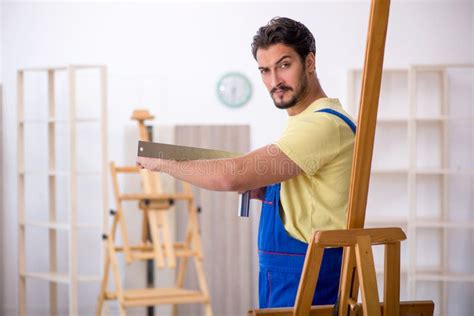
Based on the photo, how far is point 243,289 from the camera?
17.8ft

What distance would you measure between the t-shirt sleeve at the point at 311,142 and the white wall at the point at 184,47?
3.73m

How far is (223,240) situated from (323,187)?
371 cm

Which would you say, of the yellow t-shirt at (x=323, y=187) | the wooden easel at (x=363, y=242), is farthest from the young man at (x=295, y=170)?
the wooden easel at (x=363, y=242)

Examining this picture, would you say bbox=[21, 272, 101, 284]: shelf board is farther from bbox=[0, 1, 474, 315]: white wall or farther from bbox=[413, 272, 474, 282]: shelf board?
bbox=[413, 272, 474, 282]: shelf board

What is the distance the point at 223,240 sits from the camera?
5.47 meters

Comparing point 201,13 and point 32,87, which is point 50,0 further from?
point 201,13

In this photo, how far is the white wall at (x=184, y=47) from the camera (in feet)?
17.8

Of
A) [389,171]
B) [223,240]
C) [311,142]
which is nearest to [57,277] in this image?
[223,240]

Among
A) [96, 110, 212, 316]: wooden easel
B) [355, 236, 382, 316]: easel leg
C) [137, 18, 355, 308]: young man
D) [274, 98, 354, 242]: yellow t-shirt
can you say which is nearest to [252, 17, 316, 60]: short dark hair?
[137, 18, 355, 308]: young man

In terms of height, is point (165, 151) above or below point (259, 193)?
above

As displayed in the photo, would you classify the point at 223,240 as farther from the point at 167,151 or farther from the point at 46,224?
the point at 167,151

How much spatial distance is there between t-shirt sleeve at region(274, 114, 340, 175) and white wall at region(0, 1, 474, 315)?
373 cm

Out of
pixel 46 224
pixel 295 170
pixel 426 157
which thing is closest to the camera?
pixel 295 170

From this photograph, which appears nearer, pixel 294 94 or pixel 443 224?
pixel 294 94
